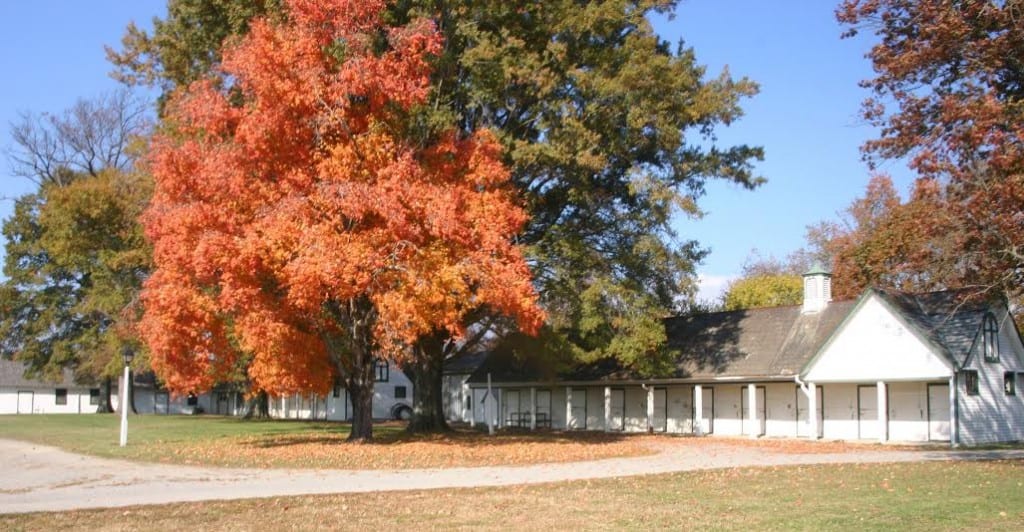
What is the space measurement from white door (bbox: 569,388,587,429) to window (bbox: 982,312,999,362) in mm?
17005

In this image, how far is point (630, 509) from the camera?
12.9 m

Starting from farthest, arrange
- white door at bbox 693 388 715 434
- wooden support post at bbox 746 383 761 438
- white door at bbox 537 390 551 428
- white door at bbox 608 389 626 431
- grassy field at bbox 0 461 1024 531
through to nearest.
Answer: white door at bbox 537 390 551 428
white door at bbox 608 389 626 431
white door at bbox 693 388 715 434
wooden support post at bbox 746 383 761 438
grassy field at bbox 0 461 1024 531

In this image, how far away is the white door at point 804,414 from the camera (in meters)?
33.9

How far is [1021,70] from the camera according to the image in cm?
1866

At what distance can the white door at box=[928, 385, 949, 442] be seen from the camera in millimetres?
30361

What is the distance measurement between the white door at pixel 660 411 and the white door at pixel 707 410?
2000mm

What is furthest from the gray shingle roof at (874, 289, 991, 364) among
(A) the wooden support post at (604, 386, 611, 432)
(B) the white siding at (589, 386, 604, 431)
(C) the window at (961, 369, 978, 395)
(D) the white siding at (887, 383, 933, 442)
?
(B) the white siding at (589, 386, 604, 431)

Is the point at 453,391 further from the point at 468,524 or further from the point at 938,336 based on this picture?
the point at 468,524

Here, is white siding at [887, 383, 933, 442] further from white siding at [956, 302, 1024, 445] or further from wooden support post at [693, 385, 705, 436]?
wooden support post at [693, 385, 705, 436]

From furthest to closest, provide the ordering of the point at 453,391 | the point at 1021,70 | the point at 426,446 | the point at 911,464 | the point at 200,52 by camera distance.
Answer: the point at 453,391 < the point at 200,52 < the point at 426,446 < the point at 911,464 < the point at 1021,70

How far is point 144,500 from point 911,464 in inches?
602

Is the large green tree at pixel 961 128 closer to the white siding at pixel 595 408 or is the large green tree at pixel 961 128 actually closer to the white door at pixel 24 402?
the white siding at pixel 595 408

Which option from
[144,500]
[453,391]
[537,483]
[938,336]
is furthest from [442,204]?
[453,391]

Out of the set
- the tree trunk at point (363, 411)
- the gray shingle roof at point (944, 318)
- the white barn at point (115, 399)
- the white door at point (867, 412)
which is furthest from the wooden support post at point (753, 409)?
the white barn at point (115, 399)
